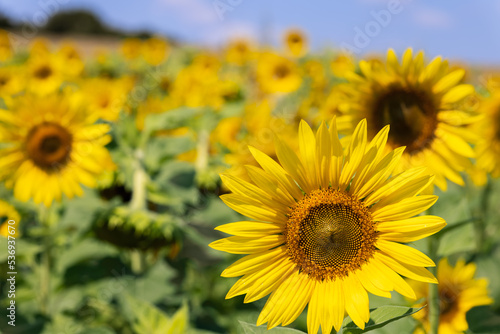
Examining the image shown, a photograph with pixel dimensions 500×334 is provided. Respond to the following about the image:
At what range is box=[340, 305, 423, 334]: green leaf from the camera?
96cm

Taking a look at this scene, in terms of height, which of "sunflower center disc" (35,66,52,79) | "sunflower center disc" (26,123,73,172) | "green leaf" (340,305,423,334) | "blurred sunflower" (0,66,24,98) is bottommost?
"green leaf" (340,305,423,334)

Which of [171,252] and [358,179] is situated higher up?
[358,179]

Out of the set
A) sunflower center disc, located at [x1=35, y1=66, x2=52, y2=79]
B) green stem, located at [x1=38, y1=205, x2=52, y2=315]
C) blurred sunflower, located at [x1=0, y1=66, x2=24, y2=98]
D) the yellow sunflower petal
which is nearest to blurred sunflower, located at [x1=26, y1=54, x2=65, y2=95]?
sunflower center disc, located at [x1=35, y1=66, x2=52, y2=79]

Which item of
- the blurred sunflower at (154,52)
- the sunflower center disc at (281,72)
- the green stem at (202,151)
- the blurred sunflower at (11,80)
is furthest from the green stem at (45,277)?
the blurred sunflower at (154,52)

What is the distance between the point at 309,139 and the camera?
3.71 feet

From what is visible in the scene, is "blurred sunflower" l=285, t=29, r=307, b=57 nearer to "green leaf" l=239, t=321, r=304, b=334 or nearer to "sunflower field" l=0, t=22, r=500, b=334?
"sunflower field" l=0, t=22, r=500, b=334

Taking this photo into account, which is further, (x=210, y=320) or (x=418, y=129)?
(x=210, y=320)

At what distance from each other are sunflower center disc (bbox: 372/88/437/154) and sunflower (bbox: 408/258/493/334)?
583 millimetres

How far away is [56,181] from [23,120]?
339 mm

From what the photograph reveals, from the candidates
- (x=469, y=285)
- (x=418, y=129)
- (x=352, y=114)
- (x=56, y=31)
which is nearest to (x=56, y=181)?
(x=352, y=114)

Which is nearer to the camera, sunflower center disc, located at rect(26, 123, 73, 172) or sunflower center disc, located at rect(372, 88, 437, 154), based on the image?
sunflower center disc, located at rect(372, 88, 437, 154)

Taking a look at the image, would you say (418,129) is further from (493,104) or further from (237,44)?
(237,44)

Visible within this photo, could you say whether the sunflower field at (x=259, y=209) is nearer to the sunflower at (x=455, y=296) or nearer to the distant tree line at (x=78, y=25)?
the sunflower at (x=455, y=296)

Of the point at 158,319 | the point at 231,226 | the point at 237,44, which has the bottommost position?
the point at 158,319
